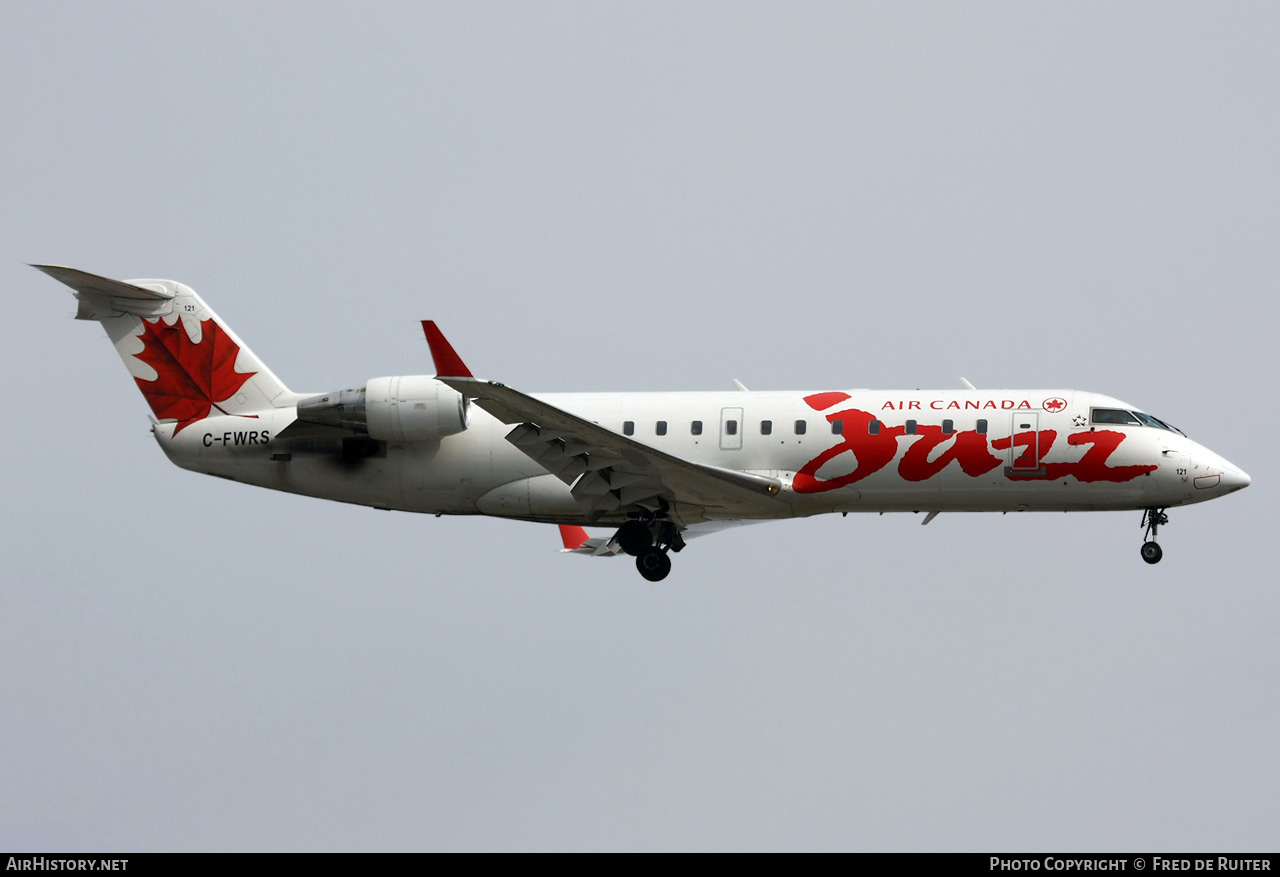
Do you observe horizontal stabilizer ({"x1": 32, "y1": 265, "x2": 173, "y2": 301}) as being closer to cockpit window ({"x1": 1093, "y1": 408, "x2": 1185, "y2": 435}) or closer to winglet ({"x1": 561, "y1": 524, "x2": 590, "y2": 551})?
winglet ({"x1": 561, "y1": 524, "x2": 590, "y2": 551})

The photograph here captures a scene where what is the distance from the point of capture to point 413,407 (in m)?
33.2

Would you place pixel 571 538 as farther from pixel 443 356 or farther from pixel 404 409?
pixel 443 356

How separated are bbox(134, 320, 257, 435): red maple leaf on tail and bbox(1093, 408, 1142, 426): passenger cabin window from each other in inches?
682

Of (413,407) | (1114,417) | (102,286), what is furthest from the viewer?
(102,286)

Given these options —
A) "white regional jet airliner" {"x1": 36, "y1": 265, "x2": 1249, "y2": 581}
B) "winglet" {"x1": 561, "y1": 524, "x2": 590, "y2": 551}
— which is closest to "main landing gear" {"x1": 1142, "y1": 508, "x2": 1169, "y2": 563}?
"white regional jet airliner" {"x1": 36, "y1": 265, "x2": 1249, "y2": 581}

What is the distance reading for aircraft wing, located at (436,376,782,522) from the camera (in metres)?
31.3

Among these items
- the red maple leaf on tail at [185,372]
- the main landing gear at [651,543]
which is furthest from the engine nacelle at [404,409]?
the main landing gear at [651,543]

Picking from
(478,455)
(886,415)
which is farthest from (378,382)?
(886,415)

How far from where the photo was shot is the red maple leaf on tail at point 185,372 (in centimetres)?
3534

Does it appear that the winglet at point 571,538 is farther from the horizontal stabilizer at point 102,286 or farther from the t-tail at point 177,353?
the horizontal stabilizer at point 102,286

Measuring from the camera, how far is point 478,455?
34.3 meters

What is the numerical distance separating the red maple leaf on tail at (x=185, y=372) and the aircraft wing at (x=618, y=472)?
7160 millimetres

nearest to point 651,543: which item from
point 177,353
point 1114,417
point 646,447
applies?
point 646,447

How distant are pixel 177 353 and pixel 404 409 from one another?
5.78 metres
